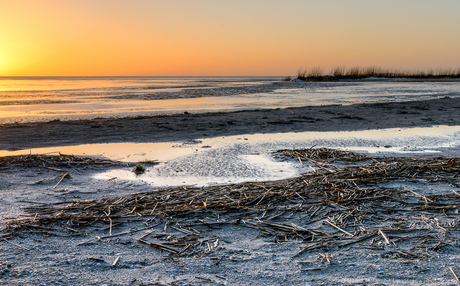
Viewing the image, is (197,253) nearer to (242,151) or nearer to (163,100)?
(242,151)

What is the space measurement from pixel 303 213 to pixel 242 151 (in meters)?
4.76

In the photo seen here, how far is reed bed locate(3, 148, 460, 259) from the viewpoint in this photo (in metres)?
3.86

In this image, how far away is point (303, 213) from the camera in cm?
466

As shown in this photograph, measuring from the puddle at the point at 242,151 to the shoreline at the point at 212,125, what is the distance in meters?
0.85

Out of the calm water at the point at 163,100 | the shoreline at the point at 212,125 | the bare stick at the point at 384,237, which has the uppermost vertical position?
the calm water at the point at 163,100

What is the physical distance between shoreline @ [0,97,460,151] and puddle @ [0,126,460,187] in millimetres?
849

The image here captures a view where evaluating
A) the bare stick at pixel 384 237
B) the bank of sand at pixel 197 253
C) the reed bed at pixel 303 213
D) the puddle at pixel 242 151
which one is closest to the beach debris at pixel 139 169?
the puddle at pixel 242 151

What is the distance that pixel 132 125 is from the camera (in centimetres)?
1335

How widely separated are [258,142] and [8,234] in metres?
7.64

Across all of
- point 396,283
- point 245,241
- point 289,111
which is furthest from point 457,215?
point 289,111

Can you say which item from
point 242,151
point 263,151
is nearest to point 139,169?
point 242,151

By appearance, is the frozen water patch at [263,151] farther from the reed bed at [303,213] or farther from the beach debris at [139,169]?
the reed bed at [303,213]

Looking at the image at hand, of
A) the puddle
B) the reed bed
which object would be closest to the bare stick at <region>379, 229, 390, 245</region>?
the reed bed

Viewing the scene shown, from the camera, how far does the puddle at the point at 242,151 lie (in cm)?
706
